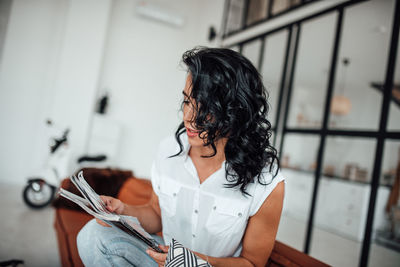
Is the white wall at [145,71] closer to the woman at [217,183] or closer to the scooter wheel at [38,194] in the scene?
the scooter wheel at [38,194]

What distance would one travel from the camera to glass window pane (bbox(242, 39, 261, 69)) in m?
3.93

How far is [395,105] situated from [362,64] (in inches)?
24.5

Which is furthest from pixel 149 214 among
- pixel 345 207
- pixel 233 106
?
pixel 345 207

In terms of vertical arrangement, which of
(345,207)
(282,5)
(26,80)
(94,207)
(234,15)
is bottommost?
(345,207)

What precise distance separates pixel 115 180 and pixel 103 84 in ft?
10.2

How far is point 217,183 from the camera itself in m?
1.06

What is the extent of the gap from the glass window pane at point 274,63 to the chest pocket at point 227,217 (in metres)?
2.66

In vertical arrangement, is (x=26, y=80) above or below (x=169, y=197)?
above

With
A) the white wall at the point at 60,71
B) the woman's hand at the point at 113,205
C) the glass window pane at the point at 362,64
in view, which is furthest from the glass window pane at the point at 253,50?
the woman's hand at the point at 113,205

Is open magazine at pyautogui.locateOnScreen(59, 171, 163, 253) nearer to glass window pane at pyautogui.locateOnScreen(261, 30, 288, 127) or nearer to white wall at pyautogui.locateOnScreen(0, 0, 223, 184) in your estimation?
glass window pane at pyautogui.locateOnScreen(261, 30, 288, 127)

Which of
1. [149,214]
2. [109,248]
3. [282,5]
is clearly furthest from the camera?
[282,5]

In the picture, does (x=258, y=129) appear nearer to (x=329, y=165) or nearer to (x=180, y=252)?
(x=180, y=252)

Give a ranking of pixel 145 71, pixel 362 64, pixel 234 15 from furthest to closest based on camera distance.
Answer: pixel 145 71 → pixel 234 15 → pixel 362 64

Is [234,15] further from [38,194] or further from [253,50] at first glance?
[38,194]
